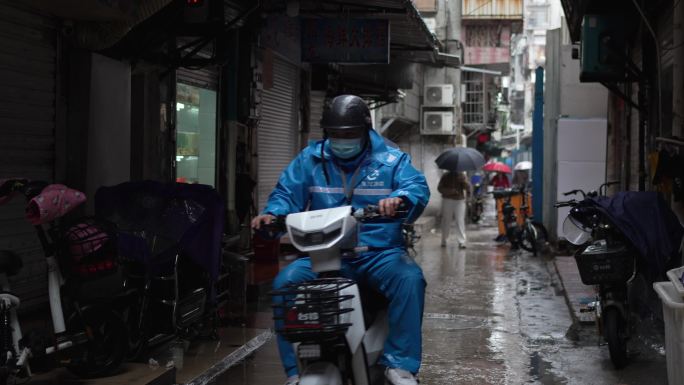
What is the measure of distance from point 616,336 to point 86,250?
4.04 meters

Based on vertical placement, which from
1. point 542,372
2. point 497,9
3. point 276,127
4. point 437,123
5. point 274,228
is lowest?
point 542,372

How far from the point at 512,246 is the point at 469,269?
3.83 metres

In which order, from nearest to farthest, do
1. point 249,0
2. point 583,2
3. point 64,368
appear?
point 64,368
point 583,2
point 249,0

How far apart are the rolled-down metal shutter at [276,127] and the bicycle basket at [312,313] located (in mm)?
9697

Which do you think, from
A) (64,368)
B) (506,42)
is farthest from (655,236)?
(506,42)

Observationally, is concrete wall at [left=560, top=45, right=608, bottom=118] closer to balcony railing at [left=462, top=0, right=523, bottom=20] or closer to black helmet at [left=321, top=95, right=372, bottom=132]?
black helmet at [left=321, top=95, right=372, bottom=132]

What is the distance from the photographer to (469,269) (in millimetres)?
13648

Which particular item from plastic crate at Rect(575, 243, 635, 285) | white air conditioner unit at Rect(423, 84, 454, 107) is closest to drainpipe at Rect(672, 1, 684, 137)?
plastic crate at Rect(575, 243, 635, 285)

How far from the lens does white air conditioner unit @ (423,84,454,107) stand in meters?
26.6

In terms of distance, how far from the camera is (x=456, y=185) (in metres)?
17.4

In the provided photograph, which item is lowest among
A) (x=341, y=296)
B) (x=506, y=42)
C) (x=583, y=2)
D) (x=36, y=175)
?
(x=341, y=296)

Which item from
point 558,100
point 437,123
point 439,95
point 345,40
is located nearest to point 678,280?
point 345,40

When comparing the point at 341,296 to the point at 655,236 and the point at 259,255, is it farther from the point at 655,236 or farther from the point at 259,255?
the point at 259,255

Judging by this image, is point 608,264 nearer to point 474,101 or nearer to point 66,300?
point 66,300
